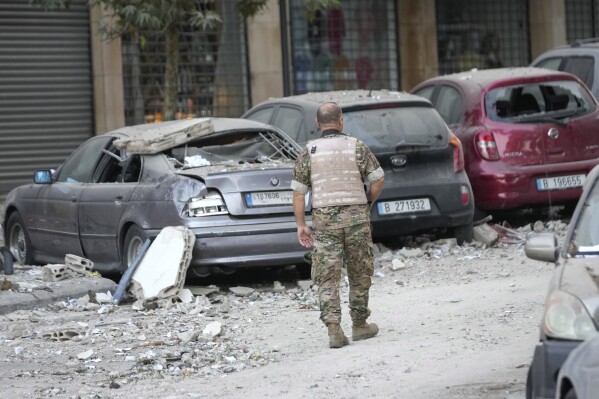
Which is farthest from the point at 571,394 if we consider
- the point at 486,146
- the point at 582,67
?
the point at 582,67

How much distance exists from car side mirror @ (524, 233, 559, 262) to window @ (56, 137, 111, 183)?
6592 mm

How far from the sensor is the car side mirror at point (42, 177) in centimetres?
1324

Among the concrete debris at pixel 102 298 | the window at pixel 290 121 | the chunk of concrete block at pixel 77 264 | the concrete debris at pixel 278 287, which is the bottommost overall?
the concrete debris at pixel 278 287

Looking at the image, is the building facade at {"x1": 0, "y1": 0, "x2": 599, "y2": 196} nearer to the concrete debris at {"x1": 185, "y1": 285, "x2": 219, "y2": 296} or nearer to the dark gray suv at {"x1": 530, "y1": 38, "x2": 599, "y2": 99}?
the dark gray suv at {"x1": 530, "y1": 38, "x2": 599, "y2": 99}

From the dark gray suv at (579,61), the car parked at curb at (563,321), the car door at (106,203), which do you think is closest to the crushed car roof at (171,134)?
the car door at (106,203)

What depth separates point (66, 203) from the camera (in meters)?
13.0

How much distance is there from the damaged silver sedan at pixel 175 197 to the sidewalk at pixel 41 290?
457mm

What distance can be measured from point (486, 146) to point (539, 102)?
0.95 meters

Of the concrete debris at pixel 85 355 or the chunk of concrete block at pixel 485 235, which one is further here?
the chunk of concrete block at pixel 485 235

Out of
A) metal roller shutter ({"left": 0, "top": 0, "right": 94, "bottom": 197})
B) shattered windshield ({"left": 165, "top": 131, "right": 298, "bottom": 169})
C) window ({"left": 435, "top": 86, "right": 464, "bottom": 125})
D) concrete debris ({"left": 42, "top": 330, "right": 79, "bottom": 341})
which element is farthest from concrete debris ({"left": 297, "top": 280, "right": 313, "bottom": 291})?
metal roller shutter ({"left": 0, "top": 0, "right": 94, "bottom": 197})

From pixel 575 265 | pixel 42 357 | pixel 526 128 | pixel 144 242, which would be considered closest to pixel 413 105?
pixel 526 128

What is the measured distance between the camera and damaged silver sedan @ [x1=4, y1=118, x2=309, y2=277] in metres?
11.4

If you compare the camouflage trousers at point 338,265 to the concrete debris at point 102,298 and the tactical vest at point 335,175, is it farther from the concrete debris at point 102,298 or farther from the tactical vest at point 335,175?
the concrete debris at point 102,298

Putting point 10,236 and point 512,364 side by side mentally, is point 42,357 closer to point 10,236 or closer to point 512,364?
point 512,364
